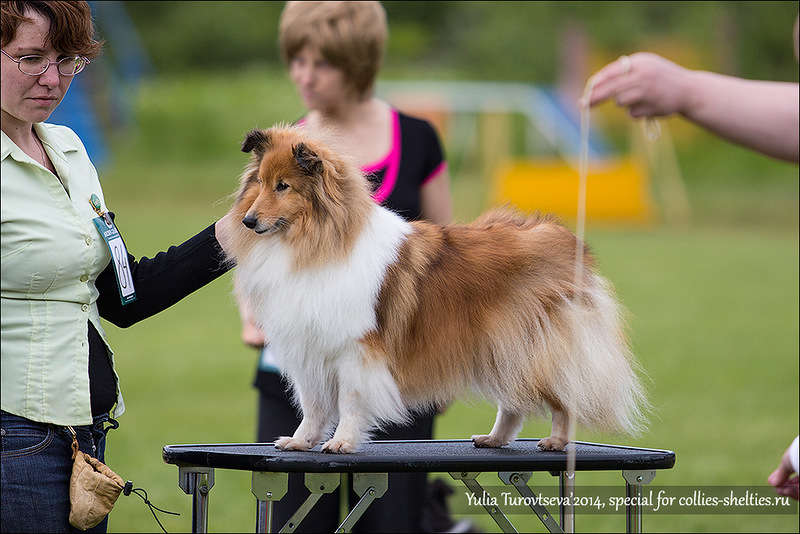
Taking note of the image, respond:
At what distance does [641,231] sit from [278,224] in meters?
18.3

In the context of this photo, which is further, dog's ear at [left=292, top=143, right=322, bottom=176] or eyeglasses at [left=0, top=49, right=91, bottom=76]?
dog's ear at [left=292, top=143, right=322, bottom=176]

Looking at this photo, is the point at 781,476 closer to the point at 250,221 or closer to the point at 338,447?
the point at 338,447

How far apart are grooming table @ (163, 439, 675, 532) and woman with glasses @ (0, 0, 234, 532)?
0.37 meters

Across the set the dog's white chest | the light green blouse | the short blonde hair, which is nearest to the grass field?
the dog's white chest

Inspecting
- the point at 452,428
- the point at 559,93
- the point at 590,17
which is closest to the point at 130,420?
the point at 452,428

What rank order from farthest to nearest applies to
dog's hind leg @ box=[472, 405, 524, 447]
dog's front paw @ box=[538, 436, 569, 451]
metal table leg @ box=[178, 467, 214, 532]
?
dog's hind leg @ box=[472, 405, 524, 447]
dog's front paw @ box=[538, 436, 569, 451]
metal table leg @ box=[178, 467, 214, 532]

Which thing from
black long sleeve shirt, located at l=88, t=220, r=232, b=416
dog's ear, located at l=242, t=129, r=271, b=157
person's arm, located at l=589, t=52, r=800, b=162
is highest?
person's arm, located at l=589, t=52, r=800, b=162

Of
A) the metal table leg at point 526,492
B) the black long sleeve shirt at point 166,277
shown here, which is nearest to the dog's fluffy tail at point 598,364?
the metal table leg at point 526,492

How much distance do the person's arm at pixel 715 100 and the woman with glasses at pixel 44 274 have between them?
6.42 feet

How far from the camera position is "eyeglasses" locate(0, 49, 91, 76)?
2633 millimetres

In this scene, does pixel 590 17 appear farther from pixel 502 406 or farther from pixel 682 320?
pixel 502 406

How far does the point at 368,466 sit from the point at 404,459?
112 mm

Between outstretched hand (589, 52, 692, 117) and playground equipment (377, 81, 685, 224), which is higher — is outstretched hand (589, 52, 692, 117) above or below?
below

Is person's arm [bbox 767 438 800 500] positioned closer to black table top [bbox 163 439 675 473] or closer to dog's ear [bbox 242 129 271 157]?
black table top [bbox 163 439 675 473]
